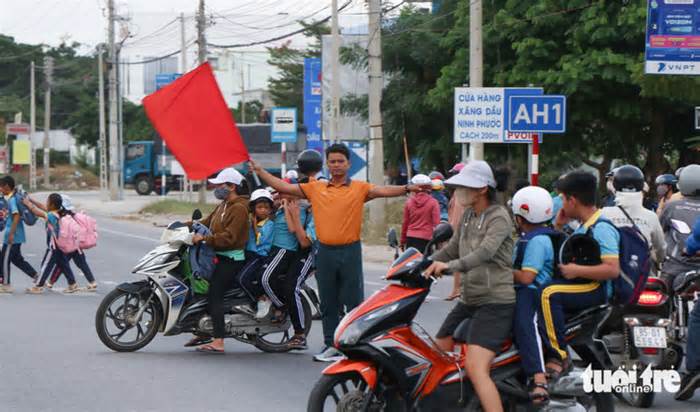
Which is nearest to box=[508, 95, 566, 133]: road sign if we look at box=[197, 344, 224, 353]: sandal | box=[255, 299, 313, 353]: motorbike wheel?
box=[255, 299, 313, 353]: motorbike wheel

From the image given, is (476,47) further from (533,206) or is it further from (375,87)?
(533,206)

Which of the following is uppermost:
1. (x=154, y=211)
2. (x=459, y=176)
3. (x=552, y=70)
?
(x=552, y=70)

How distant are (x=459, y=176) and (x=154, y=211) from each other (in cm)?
3706

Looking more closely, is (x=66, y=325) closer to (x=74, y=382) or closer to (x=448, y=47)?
(x=74, y=382)

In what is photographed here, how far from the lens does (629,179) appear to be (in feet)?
28.4

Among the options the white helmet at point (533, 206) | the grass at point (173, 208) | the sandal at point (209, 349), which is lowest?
the grass at point (173, 208)

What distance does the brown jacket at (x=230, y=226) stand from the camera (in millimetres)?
10812

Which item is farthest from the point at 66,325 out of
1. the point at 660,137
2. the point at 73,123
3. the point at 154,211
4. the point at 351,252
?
the point at 73,123

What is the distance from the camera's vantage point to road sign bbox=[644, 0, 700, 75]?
52.2ft

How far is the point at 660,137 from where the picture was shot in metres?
27.9

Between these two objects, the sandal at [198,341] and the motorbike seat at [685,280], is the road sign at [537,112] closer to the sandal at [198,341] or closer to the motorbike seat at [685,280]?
the sandal at [198,341]

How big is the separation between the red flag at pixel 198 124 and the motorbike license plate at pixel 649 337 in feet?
10.4

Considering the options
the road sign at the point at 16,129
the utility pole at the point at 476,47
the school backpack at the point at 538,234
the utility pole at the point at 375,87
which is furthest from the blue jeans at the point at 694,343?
the road sign at the point at 16,129

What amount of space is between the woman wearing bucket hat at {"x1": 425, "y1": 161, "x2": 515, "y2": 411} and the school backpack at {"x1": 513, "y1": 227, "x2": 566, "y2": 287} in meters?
0.17
